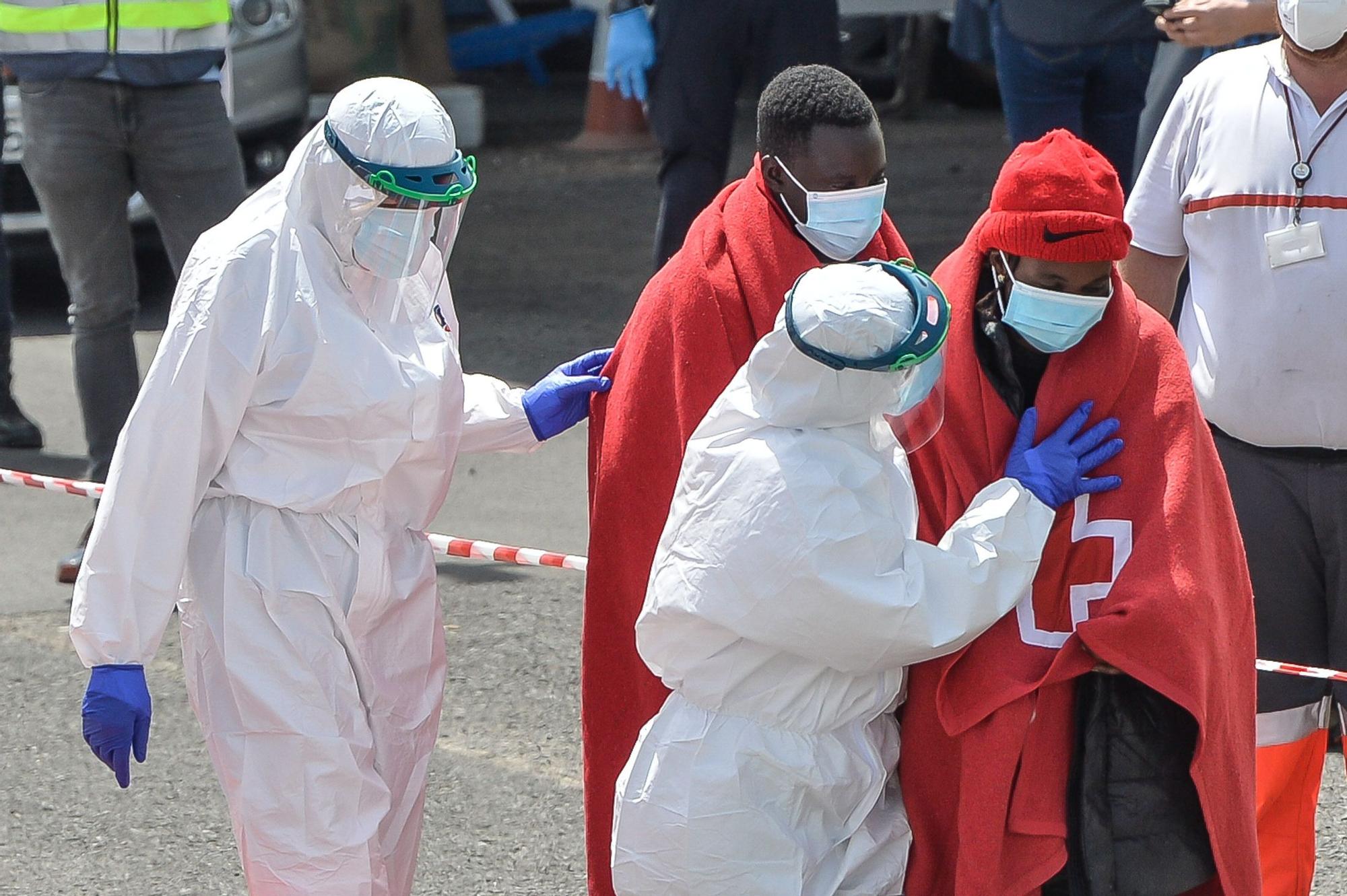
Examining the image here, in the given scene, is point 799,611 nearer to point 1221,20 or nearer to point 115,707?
point 115,707

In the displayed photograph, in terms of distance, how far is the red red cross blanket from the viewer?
2721mm

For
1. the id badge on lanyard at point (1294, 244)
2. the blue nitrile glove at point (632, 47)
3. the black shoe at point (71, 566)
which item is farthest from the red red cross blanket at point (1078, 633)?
the blue nitrile glove at point (632, 47)

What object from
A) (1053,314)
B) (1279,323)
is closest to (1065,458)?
(1053,314)

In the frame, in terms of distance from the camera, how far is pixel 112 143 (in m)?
5.41

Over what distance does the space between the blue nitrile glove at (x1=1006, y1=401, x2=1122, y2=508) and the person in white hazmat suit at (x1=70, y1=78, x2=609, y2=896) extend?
3.30ft

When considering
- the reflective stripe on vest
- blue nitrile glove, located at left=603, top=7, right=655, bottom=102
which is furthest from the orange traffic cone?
the reflective stripe on vest

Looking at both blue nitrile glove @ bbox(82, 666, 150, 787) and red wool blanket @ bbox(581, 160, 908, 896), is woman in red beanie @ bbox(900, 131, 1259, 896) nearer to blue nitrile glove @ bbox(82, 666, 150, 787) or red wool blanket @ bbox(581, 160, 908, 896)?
red wool blanket @ bbox(581, 160, 908, 896)

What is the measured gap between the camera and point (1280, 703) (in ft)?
11.9

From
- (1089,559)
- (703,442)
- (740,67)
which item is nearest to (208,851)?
(703,442)

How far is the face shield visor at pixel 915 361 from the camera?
2539 millimetres

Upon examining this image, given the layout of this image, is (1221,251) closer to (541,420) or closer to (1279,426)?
(1279,426)

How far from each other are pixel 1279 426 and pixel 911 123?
9.83 m

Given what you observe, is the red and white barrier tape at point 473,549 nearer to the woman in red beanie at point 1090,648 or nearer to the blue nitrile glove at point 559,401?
the blue nitrile glove at point 559,401

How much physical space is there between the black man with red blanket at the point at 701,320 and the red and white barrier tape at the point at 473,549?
1687mm
